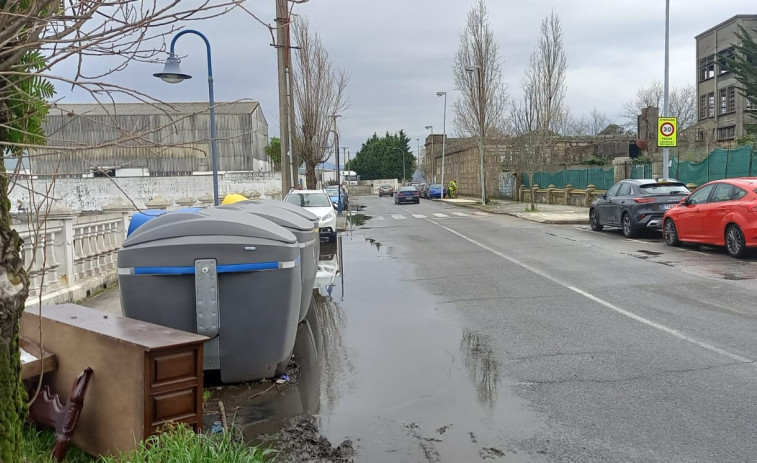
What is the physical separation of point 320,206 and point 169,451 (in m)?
16.0

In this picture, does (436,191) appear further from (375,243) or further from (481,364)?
(481,364)

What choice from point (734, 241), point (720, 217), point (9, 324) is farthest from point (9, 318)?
point (720, 217)

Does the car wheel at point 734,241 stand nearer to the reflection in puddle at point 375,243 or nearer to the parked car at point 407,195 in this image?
the reflection in puddle at point 375,243

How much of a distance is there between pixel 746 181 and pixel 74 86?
13.7 metres

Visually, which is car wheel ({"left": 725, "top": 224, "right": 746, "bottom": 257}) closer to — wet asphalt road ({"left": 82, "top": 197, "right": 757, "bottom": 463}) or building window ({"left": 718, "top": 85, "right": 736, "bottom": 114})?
wet asphalt road ({"left": 82, "top": 197, "right": 757, "bottom": 463})

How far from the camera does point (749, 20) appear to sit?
169 feet

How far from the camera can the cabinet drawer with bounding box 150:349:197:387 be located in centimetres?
381

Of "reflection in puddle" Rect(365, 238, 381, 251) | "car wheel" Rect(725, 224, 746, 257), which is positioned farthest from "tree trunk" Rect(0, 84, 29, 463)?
"reflection in puddle" Rect(365, 238, 381, 251)

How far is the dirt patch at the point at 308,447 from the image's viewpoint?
421 cm

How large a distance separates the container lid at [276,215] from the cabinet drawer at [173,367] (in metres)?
2.90

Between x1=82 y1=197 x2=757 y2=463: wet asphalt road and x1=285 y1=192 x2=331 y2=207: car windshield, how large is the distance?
7.35m

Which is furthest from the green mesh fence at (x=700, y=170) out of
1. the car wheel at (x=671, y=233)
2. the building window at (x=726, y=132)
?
the building window at (x=726, y=132)

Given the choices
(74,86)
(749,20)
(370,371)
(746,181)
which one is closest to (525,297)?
(370,371)

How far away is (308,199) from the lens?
19.6 m
